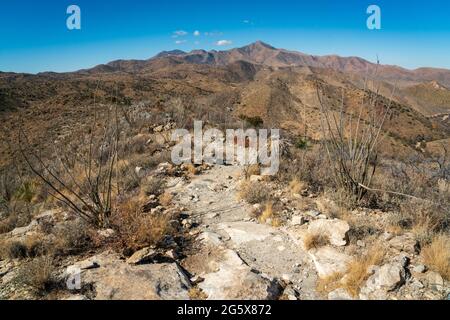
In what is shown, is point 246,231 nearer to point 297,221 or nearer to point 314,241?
point 297,221

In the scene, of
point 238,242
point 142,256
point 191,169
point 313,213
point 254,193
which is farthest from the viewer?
point 191,169

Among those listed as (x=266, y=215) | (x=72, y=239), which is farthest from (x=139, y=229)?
(x=266, y=215)

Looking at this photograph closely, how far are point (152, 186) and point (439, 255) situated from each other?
441cm

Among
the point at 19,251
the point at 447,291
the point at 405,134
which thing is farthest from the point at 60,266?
the point at 405,134

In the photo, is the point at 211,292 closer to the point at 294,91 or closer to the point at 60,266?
the point at 60,266

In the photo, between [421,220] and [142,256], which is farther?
[421,220]

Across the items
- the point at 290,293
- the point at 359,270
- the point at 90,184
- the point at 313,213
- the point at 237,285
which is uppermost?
the point at 90,184

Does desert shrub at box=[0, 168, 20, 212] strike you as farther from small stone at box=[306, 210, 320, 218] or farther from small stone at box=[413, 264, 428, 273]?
small stone at box=[413, 264, 428, 273]

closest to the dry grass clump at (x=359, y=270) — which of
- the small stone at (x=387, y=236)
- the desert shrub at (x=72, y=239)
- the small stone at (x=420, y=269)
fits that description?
the small stone at (x=420, y=269)

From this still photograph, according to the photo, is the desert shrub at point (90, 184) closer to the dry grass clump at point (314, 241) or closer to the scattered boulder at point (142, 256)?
the scattered boulder at point (142, 256)

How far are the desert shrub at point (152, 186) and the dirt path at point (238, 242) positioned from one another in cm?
31

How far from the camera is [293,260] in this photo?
3873 mm
